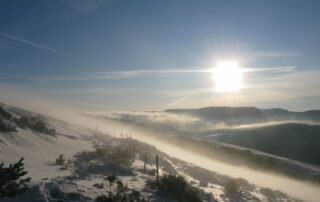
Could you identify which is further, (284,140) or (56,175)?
(284,140)

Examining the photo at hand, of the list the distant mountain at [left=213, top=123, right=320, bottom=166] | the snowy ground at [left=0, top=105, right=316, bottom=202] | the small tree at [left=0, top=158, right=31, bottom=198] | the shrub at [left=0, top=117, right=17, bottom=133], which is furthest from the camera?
the distant mountain at [left=213, top=123, right=320, bottom=166]

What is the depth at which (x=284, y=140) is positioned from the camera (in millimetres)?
126312

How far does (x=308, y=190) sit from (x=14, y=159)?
5904cm

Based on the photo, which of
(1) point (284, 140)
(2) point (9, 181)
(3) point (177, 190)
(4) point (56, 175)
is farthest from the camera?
(1) point (284, 140)

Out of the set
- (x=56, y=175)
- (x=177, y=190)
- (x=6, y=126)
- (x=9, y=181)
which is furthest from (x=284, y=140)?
(x=9, y=181)

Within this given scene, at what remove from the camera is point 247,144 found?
127500mm

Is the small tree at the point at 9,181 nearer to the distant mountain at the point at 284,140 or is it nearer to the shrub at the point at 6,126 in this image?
the shrub at the point at 6,126

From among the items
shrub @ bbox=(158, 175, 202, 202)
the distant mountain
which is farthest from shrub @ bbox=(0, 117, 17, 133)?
the distant mountain

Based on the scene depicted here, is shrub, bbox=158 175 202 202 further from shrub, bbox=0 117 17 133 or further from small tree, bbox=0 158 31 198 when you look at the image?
shrub, bbox=0 117 17 133

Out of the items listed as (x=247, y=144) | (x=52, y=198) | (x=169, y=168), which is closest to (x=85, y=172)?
(x=52, y=198)

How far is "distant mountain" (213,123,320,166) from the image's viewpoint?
115688mm

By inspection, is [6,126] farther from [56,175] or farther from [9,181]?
[9,181]

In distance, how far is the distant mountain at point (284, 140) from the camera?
380 ft

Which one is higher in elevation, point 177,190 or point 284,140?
point 177,190
